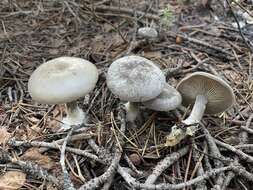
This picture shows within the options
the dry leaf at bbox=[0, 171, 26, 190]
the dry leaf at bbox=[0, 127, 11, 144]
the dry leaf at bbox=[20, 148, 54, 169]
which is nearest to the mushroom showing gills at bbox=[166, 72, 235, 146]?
the dry leaf at bbox=[20, 148, 54, 169]

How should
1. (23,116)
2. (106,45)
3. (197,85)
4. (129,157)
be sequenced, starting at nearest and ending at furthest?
(129,157), (197,85), (23,116), (106,45)

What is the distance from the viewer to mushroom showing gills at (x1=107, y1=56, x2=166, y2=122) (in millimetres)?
2004

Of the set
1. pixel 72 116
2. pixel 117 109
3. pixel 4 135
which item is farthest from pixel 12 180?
pixel 117 109

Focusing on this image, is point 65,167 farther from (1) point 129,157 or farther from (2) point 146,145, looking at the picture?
(2) point 146,145

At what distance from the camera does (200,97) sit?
2.22 metres

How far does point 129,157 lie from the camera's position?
205cm

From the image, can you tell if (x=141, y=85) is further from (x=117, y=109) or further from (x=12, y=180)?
(x=12, y=180)

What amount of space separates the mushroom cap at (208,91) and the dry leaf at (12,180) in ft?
3.57

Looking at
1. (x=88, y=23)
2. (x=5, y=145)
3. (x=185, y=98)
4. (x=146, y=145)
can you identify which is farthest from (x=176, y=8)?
(x=5, y=145)

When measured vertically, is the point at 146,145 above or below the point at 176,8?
below

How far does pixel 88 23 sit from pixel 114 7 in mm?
344

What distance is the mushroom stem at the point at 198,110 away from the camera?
216cm

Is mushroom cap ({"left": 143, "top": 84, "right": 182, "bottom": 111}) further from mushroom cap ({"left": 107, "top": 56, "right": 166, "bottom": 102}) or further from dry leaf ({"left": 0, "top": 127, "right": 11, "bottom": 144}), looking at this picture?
dry leaf ({"left": 0, "top": 127, "right": 11, "bottom": 144})

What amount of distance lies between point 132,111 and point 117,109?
0.15 meters
